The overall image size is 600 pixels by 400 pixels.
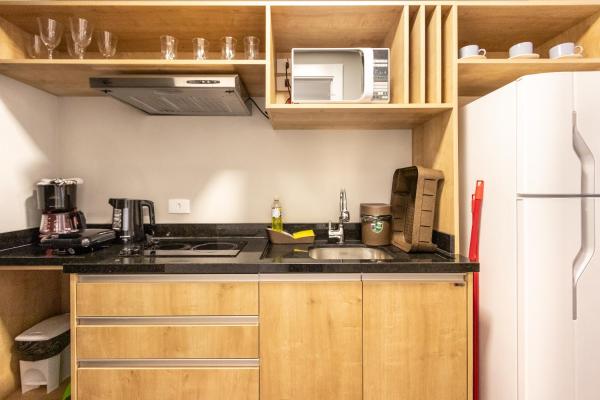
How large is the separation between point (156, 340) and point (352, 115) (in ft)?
4.48

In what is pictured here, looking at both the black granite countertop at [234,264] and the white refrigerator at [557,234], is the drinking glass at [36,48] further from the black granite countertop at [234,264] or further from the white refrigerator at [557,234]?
the white refrigerator at [557,234]

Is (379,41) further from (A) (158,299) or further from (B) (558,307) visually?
(A) (158,299)

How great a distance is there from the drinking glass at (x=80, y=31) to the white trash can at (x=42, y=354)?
1.40 meters

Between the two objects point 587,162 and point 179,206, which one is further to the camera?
point 179,206

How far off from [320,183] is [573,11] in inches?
58.8

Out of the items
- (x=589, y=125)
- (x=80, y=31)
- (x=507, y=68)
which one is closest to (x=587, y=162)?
(x=589, y=125)

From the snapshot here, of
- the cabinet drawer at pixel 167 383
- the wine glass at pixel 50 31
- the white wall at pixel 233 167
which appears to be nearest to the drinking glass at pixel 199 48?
the white wall at pixel 233 167

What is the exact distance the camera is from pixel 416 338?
137 cm

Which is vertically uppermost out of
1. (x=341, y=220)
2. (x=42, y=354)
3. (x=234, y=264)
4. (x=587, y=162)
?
(x=587, y=162)

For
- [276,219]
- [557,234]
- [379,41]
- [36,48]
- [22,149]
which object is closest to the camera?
[557,234]

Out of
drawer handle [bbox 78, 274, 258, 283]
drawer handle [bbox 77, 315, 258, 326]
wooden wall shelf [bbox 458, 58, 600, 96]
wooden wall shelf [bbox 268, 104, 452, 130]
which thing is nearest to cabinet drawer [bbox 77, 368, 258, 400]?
drawer handle [bbox 77, 315, 258, 326]

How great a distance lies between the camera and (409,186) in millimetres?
1800

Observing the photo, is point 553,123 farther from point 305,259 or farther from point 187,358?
point 187,358

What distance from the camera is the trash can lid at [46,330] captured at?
1627 mm
